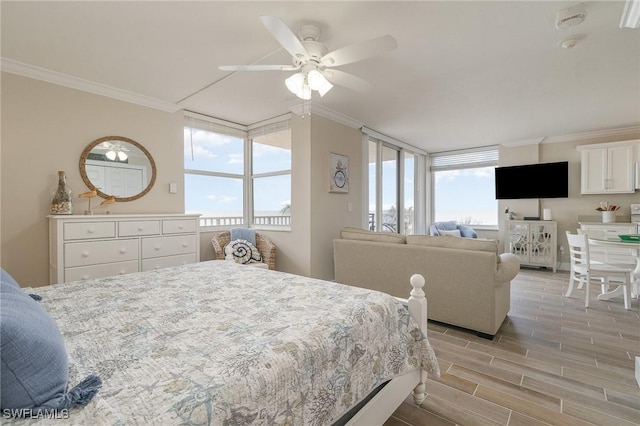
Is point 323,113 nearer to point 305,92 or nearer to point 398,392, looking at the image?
point 305,92

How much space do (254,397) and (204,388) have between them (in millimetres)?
144

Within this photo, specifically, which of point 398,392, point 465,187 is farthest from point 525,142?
point 398,392

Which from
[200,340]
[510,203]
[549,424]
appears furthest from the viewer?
[510,203]

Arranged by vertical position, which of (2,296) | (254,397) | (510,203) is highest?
(510,203)

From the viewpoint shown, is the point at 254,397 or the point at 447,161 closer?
the point at 254,397

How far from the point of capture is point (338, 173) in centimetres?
414

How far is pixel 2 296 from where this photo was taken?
84 cm

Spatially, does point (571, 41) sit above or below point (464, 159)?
above

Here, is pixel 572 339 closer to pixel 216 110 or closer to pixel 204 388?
pixel 204 388

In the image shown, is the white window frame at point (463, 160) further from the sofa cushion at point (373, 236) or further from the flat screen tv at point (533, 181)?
the sofa cushion at point (373, 236)

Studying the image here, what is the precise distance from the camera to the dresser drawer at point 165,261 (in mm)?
3050

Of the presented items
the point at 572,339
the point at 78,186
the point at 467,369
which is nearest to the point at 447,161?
the point at 572,339

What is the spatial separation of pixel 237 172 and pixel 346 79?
2.94m

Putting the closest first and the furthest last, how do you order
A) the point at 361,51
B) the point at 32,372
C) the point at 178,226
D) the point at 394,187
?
the point at 32,372
the point at 361,51
the point at 178,226
the point at 394,187
